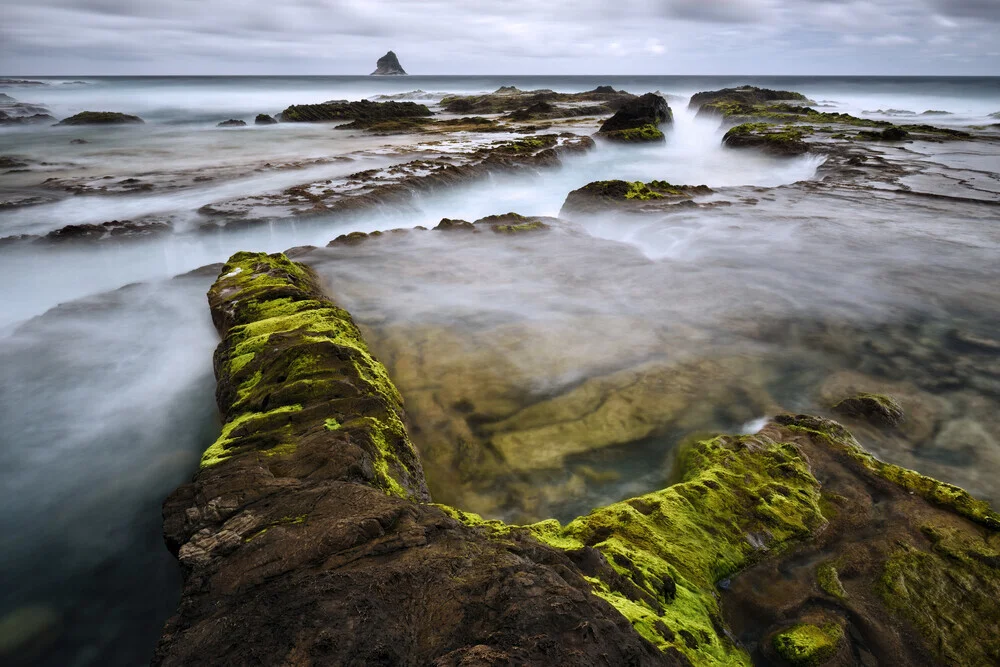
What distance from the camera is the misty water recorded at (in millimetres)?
4543

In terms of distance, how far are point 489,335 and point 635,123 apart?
2485 centimetres

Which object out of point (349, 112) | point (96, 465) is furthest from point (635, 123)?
point (96, 465)

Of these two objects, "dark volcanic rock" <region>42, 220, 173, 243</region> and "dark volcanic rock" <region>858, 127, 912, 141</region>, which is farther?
"dark volcanic rock" <region>858, 127, 912, 141</region>

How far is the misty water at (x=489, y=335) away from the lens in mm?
4543

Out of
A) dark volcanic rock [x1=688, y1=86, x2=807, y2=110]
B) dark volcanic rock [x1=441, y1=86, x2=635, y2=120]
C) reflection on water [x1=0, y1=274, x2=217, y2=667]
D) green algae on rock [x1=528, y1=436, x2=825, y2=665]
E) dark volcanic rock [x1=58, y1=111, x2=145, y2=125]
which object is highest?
dark volcanic rock [x1=688, y1=86, x2=807, y2=110]

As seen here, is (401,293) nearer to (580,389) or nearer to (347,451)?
(580,389)

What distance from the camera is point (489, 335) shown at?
7.31m

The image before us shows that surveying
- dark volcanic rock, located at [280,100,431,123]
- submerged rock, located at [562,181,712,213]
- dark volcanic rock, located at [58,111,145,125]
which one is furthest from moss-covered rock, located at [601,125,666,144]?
dark volcanic rock, located at [58,111,145,125]

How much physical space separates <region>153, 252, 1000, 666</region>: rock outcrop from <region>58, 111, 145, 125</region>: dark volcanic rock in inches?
1754

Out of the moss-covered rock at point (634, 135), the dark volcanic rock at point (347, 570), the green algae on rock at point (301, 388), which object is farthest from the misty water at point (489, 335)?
the moss-covered rock at point (634, 135)

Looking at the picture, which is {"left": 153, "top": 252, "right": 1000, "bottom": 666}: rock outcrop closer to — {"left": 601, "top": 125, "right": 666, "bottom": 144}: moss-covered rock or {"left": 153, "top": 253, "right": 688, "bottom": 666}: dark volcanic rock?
{"left": 153, "top": 253, "right": 688, "bottom": 666}: dark volcanic rock

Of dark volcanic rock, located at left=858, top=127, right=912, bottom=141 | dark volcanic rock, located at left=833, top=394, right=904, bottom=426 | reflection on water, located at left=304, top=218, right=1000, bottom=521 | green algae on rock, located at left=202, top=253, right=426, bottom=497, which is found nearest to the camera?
green algae on rock, located at left=202, top=253, right=426, bottom=497

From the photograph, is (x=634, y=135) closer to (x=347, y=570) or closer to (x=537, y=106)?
(x=537, y=106)

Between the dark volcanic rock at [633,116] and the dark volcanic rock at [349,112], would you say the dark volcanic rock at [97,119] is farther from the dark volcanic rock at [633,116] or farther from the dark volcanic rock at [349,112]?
the dark volcanic rock at [633,116]
